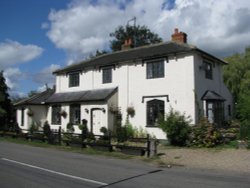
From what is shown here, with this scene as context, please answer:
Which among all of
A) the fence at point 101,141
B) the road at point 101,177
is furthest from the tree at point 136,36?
the road at point 101,177

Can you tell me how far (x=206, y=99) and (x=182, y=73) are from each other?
2416mm

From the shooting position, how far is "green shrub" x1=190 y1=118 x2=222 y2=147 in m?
19.5

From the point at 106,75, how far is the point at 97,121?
3.87m

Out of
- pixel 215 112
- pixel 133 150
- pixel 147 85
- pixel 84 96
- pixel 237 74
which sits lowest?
pixel 133 150

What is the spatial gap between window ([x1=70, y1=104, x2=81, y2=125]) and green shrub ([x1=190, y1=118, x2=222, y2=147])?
452 inches

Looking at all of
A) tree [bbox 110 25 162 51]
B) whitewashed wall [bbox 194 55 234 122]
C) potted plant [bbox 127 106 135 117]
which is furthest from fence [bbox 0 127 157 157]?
tree [bbox 110 25 162 51]

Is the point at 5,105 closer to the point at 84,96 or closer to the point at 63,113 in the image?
the point at 63,113

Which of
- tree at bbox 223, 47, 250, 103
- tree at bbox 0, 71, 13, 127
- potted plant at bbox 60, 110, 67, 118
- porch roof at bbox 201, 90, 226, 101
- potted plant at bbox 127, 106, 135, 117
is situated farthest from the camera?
tree at bbox 0, 71, 13, 127

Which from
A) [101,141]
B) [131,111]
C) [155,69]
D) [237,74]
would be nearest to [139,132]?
[131,111]

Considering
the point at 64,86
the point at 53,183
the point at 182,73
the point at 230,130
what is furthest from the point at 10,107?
the point at 53,183

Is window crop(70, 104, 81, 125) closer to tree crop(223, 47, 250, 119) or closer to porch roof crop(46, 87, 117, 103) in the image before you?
porch roof crop(46, 87, 117, 103)

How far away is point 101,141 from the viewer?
64.6 feet

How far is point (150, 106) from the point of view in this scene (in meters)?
24.4

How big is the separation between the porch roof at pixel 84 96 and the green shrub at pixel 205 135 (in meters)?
8.07
